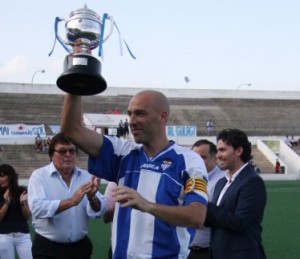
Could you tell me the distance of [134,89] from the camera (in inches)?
2014

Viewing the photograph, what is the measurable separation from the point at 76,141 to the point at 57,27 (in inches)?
27.4

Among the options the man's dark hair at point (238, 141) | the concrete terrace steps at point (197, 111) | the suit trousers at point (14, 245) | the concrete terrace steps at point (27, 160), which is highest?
the concrete terrace steps at point (197, 111)

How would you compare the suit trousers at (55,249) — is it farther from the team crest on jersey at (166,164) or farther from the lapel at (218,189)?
the team crest on jersey at (166,164)

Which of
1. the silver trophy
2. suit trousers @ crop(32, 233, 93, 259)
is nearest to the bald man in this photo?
the silver trophy

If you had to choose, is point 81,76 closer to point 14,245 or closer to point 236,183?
point 236,183

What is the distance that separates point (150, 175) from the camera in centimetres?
293

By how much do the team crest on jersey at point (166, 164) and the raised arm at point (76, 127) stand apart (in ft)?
1.37

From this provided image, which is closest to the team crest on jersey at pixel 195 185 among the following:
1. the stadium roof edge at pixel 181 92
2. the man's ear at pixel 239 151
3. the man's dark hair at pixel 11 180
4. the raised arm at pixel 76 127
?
the raised arm at pixel 76 127

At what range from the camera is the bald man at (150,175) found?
113 inches

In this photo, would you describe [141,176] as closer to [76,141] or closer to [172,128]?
[76,141]

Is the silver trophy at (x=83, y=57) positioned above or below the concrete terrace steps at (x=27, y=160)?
below

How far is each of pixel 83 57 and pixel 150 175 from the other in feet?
2.44

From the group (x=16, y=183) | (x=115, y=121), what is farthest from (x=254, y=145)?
(x=16, y=183)

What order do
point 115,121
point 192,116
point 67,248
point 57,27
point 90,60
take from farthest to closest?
point 192,116 → point 115,121 → point 67,248 → point 57,27 → point 90,60
